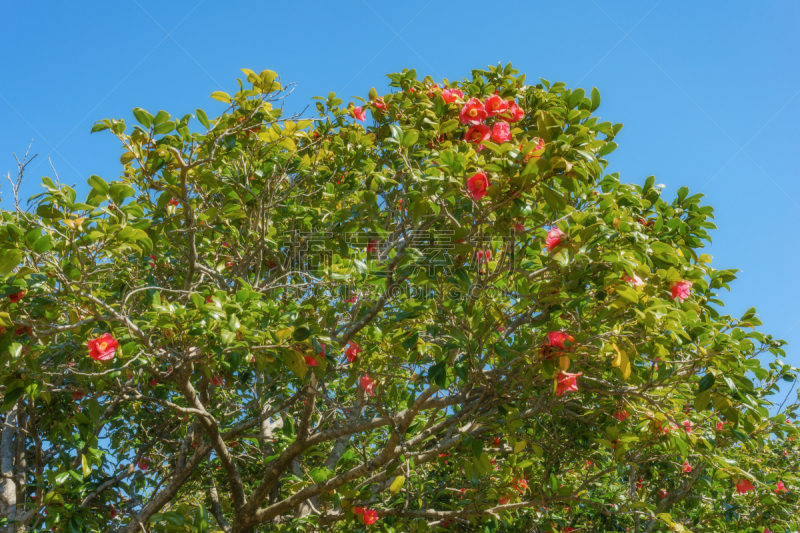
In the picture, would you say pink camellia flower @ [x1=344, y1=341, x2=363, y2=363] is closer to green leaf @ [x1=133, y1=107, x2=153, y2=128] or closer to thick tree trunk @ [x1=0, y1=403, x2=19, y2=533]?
green leaf @ [x1=133, y1=107, x2=153, y2=128]

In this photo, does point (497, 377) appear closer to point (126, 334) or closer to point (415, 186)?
point (415, 186)

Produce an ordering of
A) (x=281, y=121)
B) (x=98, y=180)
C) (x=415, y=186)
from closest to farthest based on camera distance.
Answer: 1. (x=98, y=180)
2. (x=415, y=186)
3. (x=281, y=121)

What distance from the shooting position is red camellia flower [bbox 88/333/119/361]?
220cm

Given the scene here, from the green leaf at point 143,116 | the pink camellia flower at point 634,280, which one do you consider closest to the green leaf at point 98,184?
the green leaf at point 143,116

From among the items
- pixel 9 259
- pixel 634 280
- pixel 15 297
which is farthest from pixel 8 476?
pixel 634 280

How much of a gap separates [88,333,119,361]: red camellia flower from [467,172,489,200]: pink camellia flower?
5.43ft

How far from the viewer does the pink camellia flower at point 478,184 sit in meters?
2.03

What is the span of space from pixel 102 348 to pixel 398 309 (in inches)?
57.9

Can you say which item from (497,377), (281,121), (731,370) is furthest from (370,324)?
(731,370)

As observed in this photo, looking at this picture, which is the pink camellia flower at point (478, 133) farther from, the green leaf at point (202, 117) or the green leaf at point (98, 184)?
the green leaf at point (98, 184)

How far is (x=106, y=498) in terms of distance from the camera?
3449 millimetres

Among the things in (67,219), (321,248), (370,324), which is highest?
(321,248)

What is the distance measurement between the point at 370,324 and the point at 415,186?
836mm

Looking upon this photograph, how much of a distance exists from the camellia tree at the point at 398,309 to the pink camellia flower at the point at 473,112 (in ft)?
0.06
